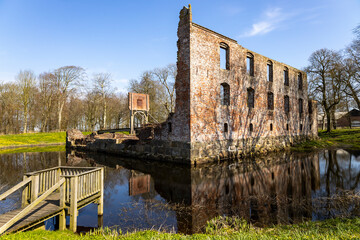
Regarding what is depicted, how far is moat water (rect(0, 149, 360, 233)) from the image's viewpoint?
191 inches

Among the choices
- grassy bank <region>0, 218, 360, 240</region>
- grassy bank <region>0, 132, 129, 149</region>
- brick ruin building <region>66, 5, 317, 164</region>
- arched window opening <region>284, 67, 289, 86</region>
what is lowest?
grassy bank <region>0, 218, 360, 240</region>

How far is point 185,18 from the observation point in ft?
40.0

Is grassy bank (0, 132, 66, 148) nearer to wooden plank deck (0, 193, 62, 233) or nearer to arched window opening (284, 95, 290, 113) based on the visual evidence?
wooden plank deck (0, 193, 62, 233)

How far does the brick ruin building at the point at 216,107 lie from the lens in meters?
11.9

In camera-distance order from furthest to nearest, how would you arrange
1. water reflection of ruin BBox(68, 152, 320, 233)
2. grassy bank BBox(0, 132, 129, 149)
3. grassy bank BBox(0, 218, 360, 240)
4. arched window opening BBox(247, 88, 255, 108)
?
grassy bank BBox(0, 132, 129, 149)
arched window opening BBox(247, 88, 255, 108)
water reflection of ruin BBox(68, 152, 320, 233)
grassy bank BBox(0, 218, 360, 240)

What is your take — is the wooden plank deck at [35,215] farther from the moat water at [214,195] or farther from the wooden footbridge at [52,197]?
the moat water at [214,195]

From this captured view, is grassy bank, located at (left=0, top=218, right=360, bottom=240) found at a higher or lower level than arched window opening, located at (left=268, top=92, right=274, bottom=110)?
lower

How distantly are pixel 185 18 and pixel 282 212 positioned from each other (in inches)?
433

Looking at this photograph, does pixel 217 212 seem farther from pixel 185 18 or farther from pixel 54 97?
pixel 54 97

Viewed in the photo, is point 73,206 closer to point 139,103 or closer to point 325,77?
point 139,103

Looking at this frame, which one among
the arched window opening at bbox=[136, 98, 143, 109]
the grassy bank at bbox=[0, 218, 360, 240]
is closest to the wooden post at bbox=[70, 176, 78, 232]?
the grassy bank at bbox=[0, 218, 360, 240]

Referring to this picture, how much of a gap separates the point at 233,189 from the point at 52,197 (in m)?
5.34

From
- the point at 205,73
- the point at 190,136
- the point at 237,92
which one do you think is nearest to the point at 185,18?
the point at 205,73

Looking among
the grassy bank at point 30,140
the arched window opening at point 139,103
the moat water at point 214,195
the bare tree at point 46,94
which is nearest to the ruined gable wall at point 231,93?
the moat water at point 214,195
